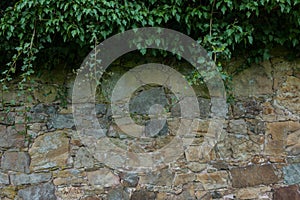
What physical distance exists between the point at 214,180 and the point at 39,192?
1247 millimetres

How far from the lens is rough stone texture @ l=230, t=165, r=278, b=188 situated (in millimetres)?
2354

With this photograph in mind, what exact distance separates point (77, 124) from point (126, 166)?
468 mm

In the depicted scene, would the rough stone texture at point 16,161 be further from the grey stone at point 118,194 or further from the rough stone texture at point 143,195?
the rough stone texture at point 143,195

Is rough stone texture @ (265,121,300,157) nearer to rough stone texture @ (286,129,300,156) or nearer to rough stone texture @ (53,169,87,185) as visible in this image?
rough stone texture @ (286,129,300,156)

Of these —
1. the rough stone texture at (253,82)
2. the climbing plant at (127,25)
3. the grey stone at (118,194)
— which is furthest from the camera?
the rough stone texture at (253,82)

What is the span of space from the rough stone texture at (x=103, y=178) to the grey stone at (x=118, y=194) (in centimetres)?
5

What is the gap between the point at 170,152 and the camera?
2.37 metres

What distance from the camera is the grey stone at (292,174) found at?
235 centimetres

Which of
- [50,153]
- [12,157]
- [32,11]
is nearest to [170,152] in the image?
[50,153]

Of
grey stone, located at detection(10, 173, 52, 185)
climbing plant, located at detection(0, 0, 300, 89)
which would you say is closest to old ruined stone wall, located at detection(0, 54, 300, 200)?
grey stone, located at detection(10, 173, 52, 185)

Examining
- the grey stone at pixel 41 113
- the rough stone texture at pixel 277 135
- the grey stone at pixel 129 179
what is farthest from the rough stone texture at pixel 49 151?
the rough stone texture at pixel 277 135

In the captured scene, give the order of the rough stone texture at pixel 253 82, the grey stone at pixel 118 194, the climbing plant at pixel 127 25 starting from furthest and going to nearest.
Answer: the rough stone texture at pixel 253 82 → the grey stone at pixel 118 194 → the climbing plant at pixel 127 25

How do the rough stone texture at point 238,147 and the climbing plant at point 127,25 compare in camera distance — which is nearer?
the climbing plant at point 127,25

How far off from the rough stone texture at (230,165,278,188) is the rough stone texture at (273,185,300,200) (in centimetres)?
8
